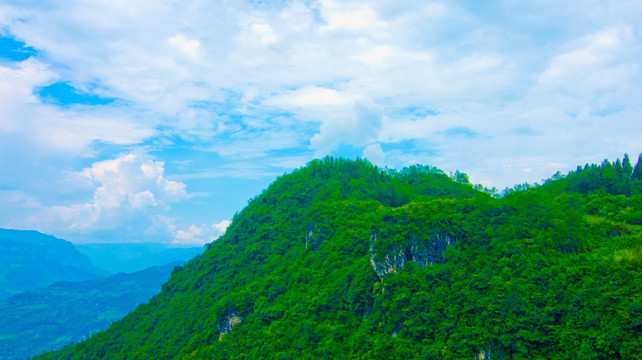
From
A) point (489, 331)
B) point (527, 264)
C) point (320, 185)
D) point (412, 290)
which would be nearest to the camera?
point (489, 331)

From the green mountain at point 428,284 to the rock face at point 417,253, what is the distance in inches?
4.3

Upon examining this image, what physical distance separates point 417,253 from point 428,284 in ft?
12.8

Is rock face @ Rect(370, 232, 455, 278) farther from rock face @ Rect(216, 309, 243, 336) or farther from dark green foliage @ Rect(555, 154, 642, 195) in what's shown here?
dark green foliage @ Rect(555, 154, 642, 195)

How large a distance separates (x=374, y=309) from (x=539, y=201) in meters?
23.3

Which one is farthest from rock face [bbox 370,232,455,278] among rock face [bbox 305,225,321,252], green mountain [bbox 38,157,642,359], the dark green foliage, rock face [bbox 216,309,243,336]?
the dark green foliage

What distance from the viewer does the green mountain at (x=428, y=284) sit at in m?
31.2

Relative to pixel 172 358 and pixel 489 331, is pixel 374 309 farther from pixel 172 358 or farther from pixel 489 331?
pixel 172 358

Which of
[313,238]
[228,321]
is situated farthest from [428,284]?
[228,321]

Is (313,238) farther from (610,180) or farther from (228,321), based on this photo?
(610,180)

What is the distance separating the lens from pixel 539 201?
1832 inches

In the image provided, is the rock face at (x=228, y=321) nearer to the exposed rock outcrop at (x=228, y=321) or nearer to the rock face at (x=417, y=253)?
the exposed rock outcrop at (x=228, y=321)

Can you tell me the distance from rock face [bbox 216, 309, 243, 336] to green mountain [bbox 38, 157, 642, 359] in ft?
0.75

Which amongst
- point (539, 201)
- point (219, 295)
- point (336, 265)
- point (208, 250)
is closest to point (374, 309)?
point (336, 265)

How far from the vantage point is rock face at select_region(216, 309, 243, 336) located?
5853 centimetres
